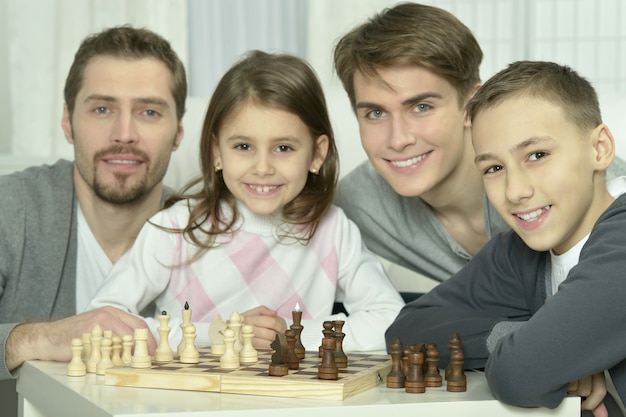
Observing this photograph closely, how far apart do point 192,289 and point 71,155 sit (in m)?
2.70

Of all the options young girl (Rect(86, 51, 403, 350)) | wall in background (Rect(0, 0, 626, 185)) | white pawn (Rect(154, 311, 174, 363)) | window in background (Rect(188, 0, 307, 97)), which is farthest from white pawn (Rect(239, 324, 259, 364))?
window in background (Rect(188, 0, 307, 97))

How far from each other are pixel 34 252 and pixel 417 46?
1109 millimetres

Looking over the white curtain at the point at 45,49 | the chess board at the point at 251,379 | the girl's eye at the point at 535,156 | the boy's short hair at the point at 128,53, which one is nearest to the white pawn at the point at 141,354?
the chess board at the point at 251,379

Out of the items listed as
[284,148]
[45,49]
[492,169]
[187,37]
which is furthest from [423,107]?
[45,49]

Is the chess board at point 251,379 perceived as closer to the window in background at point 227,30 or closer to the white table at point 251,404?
the white table at point 251,404

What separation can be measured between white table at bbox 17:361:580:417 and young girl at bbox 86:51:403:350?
69 cm

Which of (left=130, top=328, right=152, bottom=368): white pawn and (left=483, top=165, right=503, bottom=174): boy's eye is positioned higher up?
(left=483, top=165, right=503, bottom=174): boy's eye

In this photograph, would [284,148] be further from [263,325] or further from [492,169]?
[492,169]

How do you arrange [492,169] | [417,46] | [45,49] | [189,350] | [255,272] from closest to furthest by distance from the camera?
[189,350], [492,169], [417,46], [255,272], [45,49]

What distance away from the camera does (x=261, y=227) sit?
239 centimetres

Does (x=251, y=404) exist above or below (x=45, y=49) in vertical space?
below

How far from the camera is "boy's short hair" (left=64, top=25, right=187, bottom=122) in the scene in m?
2.68

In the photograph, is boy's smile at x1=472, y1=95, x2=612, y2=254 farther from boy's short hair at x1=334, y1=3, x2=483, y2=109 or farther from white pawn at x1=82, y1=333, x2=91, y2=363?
white pawn at x1=82, y1=333, x2=91, y2=363

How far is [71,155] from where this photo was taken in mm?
4801
